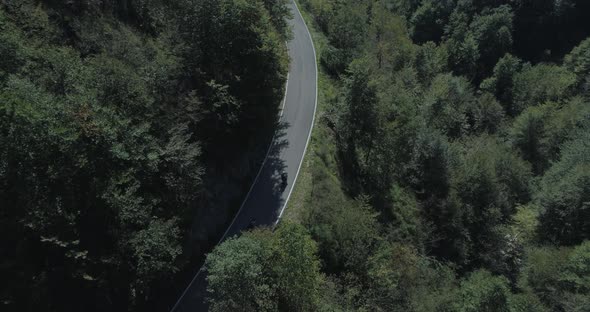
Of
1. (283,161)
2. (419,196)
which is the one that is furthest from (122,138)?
(419,196)

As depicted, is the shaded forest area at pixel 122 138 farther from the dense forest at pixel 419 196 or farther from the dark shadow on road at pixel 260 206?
the dense forest at pixel 419 196

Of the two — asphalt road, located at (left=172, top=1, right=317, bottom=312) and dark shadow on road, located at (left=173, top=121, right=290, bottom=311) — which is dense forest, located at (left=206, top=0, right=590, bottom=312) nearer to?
asphalt road, located at (left=172, top=1, right=317, bottom=312)

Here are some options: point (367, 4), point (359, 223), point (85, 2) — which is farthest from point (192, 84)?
point (367, 4)

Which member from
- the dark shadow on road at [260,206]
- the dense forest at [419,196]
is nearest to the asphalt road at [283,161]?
the dark shadow on road at [260,206]

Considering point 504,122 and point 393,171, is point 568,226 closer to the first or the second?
point 393,171

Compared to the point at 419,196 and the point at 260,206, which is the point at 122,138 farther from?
the point at 419,196
